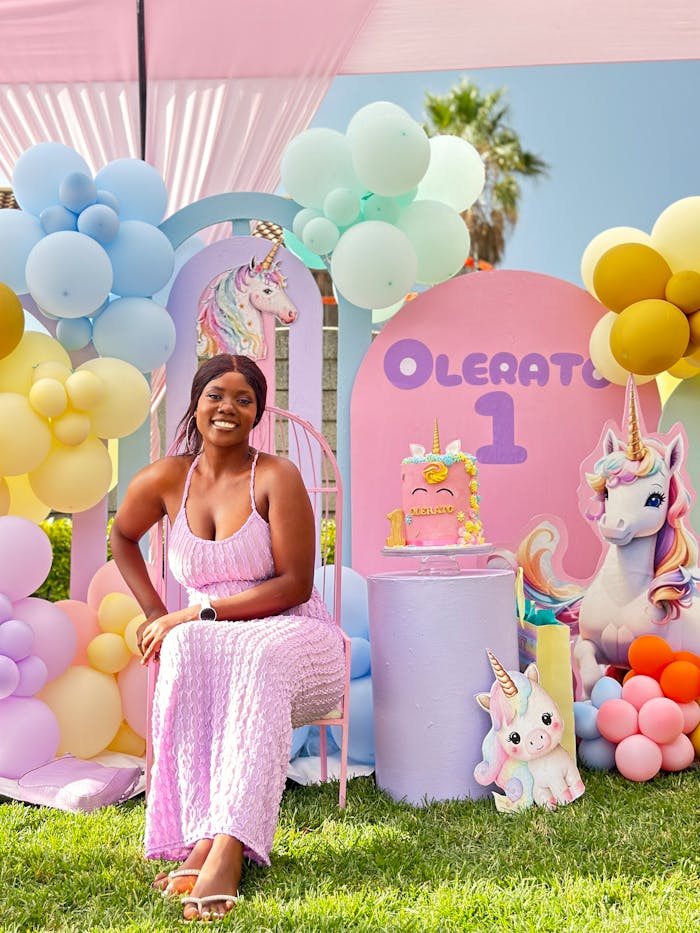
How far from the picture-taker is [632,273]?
4.03 metres

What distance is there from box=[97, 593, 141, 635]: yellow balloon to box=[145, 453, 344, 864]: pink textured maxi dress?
3.72 feet

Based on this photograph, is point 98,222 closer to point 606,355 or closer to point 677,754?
point 606,355

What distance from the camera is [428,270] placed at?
439cm

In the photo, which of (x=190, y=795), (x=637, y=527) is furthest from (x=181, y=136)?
(x=190, y=795)

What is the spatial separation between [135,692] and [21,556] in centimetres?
67

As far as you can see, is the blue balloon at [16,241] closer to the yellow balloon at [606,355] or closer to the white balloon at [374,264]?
the white balloon at [374,264]

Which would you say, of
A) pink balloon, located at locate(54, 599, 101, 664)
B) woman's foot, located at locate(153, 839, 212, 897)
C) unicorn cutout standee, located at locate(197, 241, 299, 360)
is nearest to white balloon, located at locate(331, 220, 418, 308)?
unicorn cutout standee, located at locate(197, 241, 299, 360)

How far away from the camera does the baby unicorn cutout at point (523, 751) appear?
10.4 ft

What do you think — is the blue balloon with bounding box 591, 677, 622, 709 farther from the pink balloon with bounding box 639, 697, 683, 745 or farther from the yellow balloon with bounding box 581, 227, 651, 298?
the yellow balloon with bounding box 581, 227, 651, 298

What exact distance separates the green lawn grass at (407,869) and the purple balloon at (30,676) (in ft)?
1.28

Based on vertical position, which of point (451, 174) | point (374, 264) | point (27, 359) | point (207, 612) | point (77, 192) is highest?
point (451, 174)

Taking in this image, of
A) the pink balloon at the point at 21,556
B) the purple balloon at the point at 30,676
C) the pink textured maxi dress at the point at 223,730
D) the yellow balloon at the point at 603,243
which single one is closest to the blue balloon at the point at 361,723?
the pink textured maxi dress at the point at 223,730

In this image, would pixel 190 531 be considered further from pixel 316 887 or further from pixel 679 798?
pixel 679 798

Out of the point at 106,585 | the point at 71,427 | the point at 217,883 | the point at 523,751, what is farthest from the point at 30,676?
the point at 523,751
